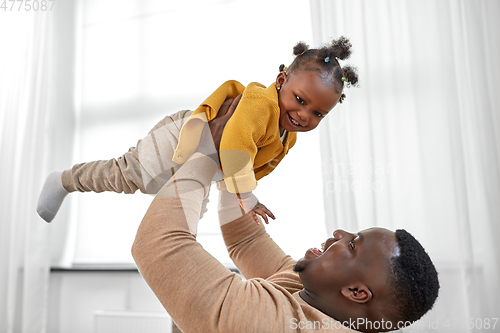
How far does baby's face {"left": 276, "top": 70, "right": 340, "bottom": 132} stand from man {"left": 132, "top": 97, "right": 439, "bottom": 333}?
15 centimetres

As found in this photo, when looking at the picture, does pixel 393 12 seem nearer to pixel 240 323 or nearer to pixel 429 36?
pixel 429 36

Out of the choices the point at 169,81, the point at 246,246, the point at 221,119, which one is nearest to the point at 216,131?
the point at 221,119

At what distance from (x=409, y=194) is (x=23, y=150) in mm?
2024

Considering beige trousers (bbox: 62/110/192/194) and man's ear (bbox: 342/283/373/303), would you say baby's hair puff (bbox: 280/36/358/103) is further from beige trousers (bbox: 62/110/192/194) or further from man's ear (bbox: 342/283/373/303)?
man's ear (bbox: 342/283/373/303)

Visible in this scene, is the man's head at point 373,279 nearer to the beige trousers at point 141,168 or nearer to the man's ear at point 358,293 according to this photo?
the man's ear at point 358,293

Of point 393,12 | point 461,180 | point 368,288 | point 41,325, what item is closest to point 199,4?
point 393,12

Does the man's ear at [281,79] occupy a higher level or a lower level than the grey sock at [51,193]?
higher

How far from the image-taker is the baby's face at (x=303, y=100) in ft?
2.67

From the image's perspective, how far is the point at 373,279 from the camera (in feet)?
1.95

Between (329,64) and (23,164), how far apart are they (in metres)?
1.87

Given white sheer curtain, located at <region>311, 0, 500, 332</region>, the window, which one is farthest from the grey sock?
white sheer curtain, located at <region>311, 0, 500, 332</region>

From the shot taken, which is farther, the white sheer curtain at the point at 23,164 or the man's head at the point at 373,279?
the white sheer curtain at the point at 23,164

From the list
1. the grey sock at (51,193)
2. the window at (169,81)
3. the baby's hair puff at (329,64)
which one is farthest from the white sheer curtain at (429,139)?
the grey sock at (51,193)

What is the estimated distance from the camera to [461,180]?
1.46m
